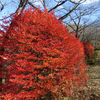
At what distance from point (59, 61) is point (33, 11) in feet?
7.82

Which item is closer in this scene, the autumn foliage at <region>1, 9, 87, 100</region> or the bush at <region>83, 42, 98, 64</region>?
the autumn foliage at <region>1, 9, 87, 100</region>

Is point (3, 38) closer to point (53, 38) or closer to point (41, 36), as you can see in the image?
point (41, 36)

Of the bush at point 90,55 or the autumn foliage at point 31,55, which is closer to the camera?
the autumn foliage at point 31,55

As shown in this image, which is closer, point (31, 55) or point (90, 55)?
point (31, 55)

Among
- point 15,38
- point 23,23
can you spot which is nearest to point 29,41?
A: point 15,38

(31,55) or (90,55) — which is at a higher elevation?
(90,55)

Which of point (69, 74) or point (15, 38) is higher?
point (15, 38)

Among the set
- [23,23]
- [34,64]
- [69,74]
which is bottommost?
[69,74]

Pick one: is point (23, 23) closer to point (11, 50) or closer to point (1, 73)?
point (11, 50)

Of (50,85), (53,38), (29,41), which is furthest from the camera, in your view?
(53,38)

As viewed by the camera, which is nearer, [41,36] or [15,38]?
[15,38]

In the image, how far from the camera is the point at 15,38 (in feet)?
10.4

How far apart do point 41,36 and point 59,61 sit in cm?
131

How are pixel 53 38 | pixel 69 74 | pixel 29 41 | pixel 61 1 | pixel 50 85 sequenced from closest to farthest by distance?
pixel 29 41
pixel 50 85
pixel 53 38
pixel 69 74
pixel 61 1
